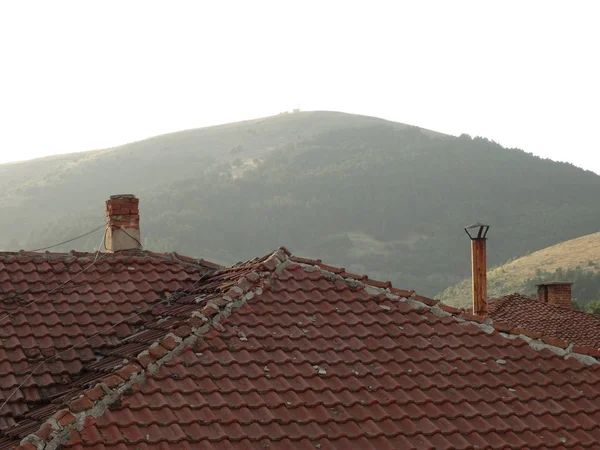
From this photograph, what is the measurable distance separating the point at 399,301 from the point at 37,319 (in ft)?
14.3

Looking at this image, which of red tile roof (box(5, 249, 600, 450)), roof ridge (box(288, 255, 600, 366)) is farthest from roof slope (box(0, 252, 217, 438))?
roof ridge (box(288, 255, 600, 366))

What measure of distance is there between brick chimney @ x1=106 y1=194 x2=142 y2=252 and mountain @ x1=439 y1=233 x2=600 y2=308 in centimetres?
4352

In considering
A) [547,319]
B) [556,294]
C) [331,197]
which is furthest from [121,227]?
[331,197]

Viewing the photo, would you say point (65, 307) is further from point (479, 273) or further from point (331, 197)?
point (331, 197)

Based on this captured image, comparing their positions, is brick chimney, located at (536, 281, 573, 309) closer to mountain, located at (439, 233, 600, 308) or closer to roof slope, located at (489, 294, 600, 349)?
roof slope, located at (489, 294, 600, 349)

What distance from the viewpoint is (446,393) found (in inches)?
368

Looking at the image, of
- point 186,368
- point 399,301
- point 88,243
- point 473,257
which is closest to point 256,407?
point 186,368

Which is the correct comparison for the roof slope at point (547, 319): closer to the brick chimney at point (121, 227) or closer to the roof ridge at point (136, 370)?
the brick chimney at point (121, 227)

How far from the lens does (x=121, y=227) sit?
41.7 feet

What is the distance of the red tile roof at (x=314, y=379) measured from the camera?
8086 mm

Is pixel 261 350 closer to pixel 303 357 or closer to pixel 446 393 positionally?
pixel 303 357

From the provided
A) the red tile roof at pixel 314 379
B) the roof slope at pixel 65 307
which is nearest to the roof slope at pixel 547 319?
the red tile roof at pixel 314 379

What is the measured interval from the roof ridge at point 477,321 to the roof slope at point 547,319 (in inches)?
658

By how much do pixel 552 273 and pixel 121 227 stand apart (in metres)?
52.6
